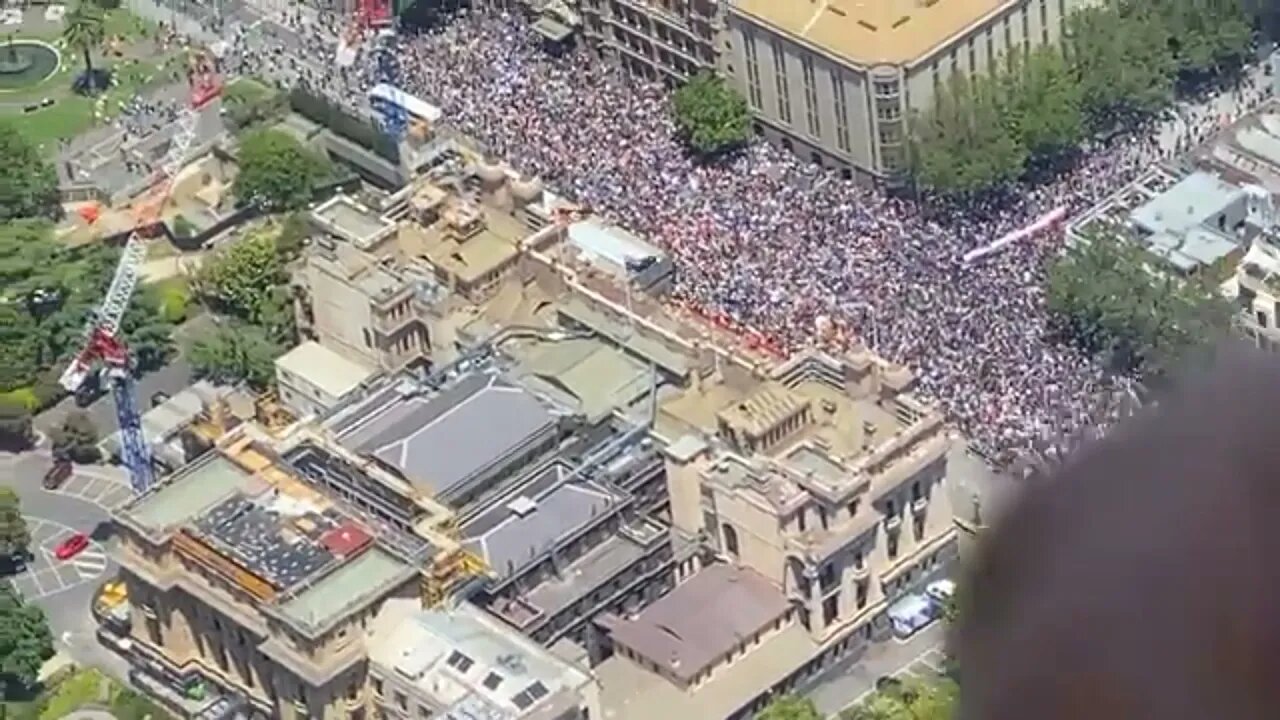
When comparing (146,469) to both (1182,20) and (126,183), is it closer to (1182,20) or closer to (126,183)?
(126,183)

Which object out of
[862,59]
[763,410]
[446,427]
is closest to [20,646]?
[446,427]

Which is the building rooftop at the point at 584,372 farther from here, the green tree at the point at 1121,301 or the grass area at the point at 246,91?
the grass area at the point at 246,91

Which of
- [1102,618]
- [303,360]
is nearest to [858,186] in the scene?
[303,360]

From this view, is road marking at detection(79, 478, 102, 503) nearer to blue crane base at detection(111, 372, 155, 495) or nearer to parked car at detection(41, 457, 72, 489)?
parked car at detection(41, 457, 72, 489)

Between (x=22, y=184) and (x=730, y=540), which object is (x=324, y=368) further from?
(x=22, y=184)

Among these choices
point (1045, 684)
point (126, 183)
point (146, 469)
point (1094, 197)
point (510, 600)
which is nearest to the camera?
point (1045, 684)

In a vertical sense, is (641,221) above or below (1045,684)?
below
